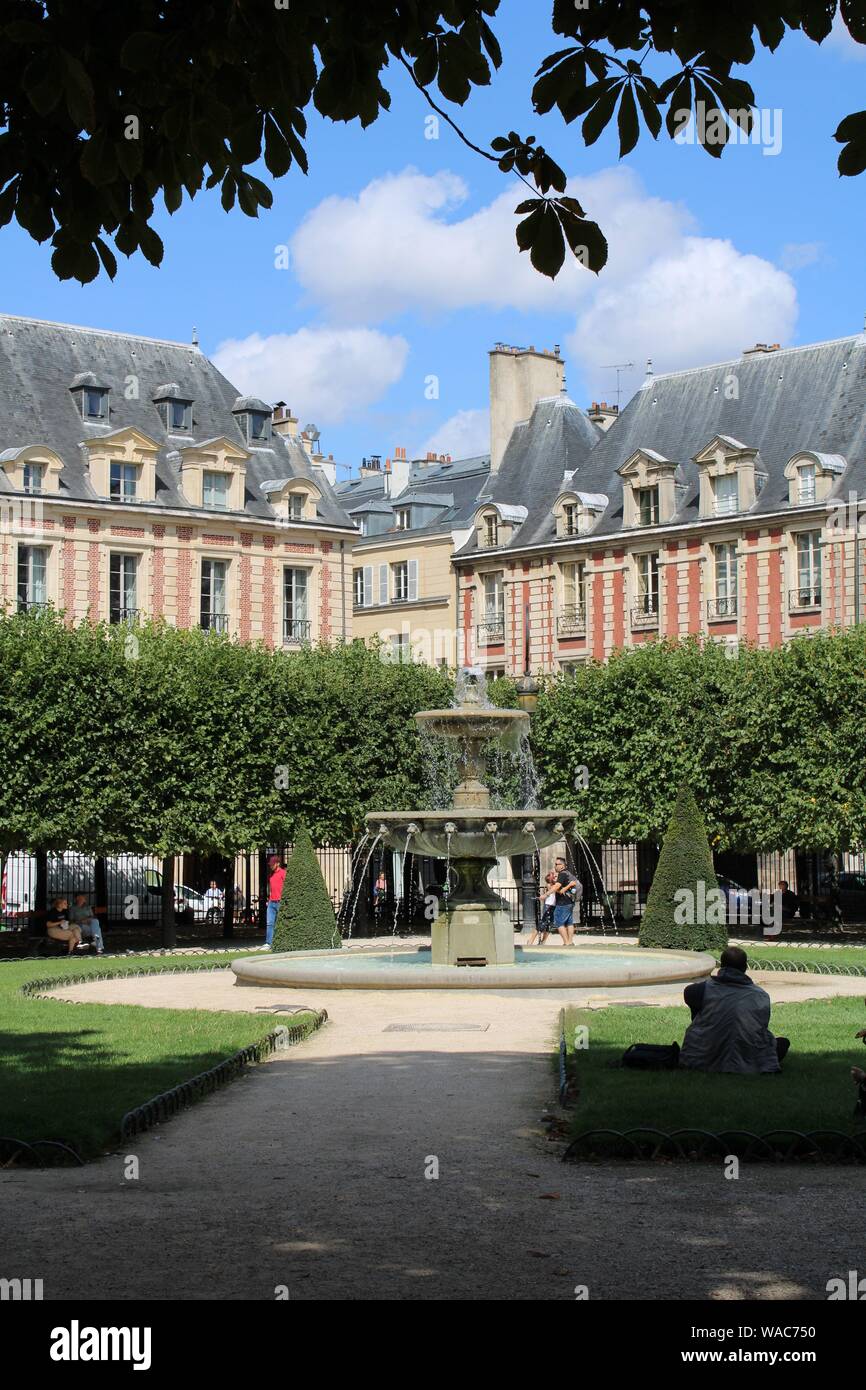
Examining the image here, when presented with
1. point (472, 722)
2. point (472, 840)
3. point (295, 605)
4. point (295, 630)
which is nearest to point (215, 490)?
point (295, 605)

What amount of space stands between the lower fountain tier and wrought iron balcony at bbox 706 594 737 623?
932 inches

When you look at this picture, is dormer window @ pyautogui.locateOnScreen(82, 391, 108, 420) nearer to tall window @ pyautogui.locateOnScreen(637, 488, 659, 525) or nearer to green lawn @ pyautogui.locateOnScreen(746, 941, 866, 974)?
tall window @ pyautogui.locateOnScreen(637, 488, 659, 525)

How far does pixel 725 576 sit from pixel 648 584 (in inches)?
101

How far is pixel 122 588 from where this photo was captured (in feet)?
145

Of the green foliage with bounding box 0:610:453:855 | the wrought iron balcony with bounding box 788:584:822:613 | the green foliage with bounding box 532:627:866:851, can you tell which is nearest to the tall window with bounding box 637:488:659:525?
the wrought iron balcony with bounding box 788:584:822:613

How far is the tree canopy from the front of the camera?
639cm

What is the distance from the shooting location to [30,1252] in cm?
775

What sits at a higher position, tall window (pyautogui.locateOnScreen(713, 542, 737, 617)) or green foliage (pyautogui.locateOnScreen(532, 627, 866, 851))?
tall window (pyautogui.locateOnScreen(713, 542, 737, 617))

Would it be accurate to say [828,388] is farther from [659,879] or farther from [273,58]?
[273,58]

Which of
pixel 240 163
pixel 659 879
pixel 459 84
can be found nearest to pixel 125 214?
pixel 240 163

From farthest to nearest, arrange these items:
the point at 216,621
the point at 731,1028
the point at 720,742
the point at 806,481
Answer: the point at 216,621 → the point at 806,481 → the point at 720,742 → the point at 731,1028

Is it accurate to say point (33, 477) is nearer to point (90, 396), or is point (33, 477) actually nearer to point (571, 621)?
point (90, 396)

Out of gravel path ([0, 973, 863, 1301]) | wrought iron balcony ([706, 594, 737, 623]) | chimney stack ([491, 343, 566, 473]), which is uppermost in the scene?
chimney stack ([491, 343, 566, 473])
